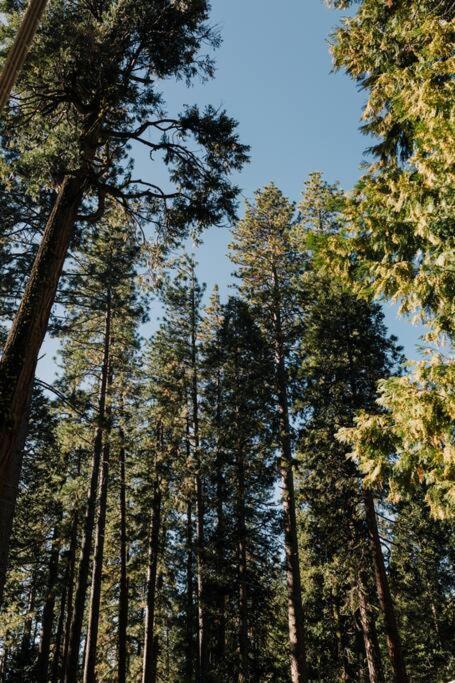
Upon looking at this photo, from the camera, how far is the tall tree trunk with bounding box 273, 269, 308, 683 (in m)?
13.1

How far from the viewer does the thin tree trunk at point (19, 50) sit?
208cm

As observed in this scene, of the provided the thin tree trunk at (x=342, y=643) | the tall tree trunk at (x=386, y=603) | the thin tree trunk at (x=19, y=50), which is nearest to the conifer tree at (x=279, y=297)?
the tall tree trunk at (x=386, y=603)

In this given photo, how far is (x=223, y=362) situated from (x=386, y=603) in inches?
437

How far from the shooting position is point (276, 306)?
1856cm

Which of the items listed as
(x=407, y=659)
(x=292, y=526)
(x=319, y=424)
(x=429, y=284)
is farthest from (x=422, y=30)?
(x=407, y=659)

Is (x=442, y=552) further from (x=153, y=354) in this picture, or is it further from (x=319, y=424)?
(x=153, y=354)

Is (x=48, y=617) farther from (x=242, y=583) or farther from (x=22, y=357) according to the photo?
(x=22, y=357)

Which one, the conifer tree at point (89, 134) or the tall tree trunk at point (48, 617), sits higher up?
the conifer tree at point (89, 134)

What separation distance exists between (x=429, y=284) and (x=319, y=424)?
1124cm

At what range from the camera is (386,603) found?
1259cm

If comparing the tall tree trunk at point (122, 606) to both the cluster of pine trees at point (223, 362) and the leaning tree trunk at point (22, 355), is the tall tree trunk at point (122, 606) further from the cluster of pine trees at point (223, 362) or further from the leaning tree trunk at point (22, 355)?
the leaning tree trunk at point (22, 355)

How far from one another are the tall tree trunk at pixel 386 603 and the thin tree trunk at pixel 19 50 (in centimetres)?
1416

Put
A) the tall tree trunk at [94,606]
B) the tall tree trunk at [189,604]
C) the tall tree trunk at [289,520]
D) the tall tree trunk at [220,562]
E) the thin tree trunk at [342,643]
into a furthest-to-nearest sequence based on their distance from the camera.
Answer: the thin tree trunk at [342,643] < the tall tree trunk at [189,604] < the tall tree trunk at [220,562] < the tall tree trunk at [94,606] < the tall tree trunk at [289,520]

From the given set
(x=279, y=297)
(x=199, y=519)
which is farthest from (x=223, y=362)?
(x=199, y=519)
